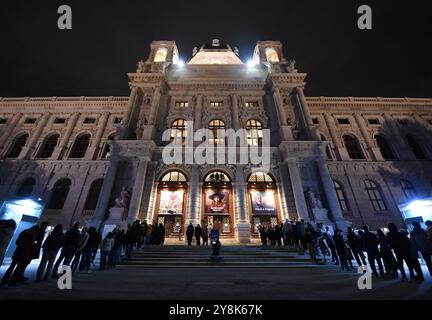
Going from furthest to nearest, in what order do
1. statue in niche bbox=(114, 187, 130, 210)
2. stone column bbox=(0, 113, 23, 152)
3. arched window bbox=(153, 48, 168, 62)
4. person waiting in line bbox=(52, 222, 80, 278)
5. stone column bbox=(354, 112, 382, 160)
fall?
arched window bbox=(153, 48, 168, 62) → stone column bbox=(0, 113, 23, 152) → stone column bbox=(354, 112, 382, 160) → statue in niche bbox=(114, 187, 130, 210) → person waiting in line bbox=(52, 222, 80, 278)

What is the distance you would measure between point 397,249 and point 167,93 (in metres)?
23.7

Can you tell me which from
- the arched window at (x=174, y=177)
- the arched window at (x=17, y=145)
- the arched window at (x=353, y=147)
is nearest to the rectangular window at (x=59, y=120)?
the arched window at (x=17, y=145)

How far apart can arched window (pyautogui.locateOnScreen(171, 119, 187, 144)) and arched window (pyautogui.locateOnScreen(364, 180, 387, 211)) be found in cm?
1991

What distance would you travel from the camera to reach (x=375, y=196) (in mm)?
20844

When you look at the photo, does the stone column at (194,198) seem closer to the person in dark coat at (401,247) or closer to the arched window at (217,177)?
the arched window at (217,177)

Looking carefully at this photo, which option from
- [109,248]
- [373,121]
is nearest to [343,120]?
[373,121]

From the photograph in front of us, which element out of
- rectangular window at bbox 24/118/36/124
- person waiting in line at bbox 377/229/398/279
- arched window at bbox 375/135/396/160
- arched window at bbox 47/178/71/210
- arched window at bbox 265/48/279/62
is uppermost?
arched window at bbox 265/48/279/62

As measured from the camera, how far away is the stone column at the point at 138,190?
52.5ft

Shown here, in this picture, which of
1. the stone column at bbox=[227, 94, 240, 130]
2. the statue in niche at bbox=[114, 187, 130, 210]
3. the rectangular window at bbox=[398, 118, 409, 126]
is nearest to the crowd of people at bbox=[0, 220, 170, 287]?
the statue in niche at bbox=[114, 187, 130, 210]

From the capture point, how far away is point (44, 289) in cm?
493

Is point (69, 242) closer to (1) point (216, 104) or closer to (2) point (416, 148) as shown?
(1) point (216, 104)

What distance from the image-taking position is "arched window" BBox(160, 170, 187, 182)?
18984mm

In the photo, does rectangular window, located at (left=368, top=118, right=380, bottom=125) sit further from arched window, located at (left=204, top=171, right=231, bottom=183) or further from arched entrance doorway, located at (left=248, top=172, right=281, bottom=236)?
arched window, located at (left=204, top=171, right=231, bottom=183)

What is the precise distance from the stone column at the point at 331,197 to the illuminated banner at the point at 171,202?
1261 centimetres
